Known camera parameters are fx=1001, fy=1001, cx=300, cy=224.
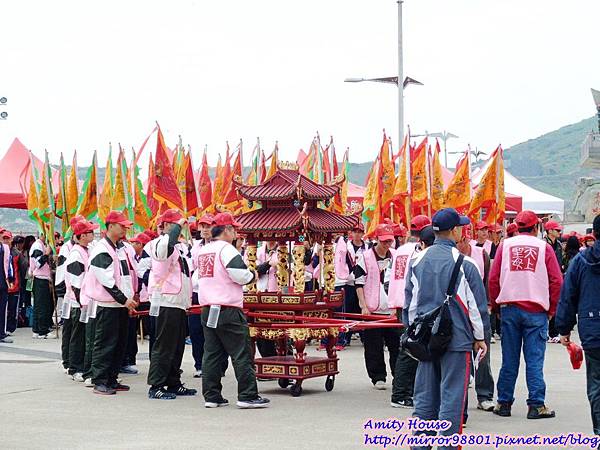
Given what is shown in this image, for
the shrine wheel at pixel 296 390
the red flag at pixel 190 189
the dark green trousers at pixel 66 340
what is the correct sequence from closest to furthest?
1. the shrine wheel at pixel 296 390
2. the dark green trousers at pixel 66 340
3. the red flag at pixel 190 189

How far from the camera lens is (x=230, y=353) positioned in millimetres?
10906

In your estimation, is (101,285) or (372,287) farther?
(372,287)

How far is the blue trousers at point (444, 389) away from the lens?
7.23m

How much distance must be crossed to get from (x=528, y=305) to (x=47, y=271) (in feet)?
40.0

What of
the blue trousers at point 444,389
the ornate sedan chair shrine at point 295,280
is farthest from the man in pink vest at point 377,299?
the blue trousers at point 444,389

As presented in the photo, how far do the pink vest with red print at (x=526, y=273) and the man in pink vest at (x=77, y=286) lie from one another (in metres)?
5.49

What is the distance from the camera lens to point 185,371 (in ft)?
46.7

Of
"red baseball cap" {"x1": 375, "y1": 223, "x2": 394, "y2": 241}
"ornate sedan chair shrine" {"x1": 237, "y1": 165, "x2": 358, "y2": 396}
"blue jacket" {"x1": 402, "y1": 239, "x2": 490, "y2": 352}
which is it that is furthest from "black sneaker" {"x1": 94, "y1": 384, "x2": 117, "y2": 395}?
"blue jacket" {"x1": 402, "y1": 239, "x2": 490, "y2": 352}

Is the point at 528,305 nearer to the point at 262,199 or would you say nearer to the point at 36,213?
the point at 262,199

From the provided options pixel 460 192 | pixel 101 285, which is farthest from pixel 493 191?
pixel 101 285

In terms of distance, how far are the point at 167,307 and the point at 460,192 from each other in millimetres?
10457

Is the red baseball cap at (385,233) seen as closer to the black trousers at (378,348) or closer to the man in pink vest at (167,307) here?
the black trousers at (378,348)

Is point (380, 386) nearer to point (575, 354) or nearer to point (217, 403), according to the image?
point (217, 403)

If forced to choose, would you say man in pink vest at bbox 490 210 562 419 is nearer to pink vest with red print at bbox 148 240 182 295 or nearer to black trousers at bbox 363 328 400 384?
black trousers at bbox 363 328 400 384
